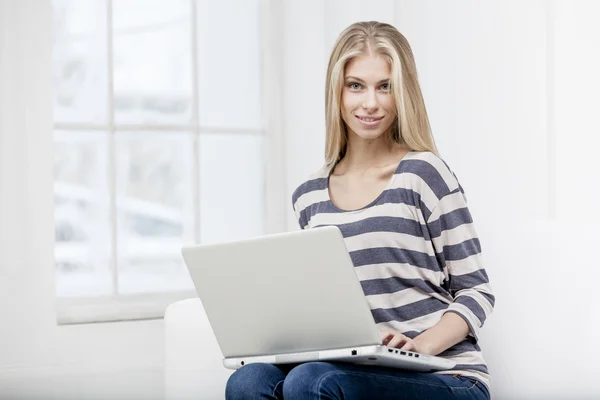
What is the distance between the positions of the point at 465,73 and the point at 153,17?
104 cm

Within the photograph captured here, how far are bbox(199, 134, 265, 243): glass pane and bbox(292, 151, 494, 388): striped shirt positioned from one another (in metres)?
1.24

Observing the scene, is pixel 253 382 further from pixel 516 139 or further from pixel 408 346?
pixel 516 139

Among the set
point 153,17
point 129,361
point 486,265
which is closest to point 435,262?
point 486,265

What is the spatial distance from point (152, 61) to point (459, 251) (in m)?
1.53

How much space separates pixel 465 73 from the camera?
99.3 inches

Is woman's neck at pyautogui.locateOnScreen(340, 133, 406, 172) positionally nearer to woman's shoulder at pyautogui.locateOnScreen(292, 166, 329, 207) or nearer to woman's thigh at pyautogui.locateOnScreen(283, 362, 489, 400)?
woman's shoulder at pyautogui.locateOnScreen(292, 166, 329, 207)

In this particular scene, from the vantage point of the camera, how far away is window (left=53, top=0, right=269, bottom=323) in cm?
274

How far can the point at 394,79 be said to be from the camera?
5.84ft

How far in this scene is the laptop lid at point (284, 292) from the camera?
1396 mm

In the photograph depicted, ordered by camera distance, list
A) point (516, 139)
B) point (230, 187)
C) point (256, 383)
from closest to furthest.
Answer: point (256, 383)
point (516, 139)
point (230, 187)

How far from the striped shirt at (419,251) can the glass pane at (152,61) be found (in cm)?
129

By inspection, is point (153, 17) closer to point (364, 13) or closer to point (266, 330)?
point (364, 13)

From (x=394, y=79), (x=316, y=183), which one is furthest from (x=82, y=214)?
(x=394, y=79)

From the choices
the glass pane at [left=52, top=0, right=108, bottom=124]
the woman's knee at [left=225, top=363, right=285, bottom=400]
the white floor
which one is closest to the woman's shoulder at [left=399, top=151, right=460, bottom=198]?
the woman's knee at [left=225, top=363, right=285, bottom=400]
